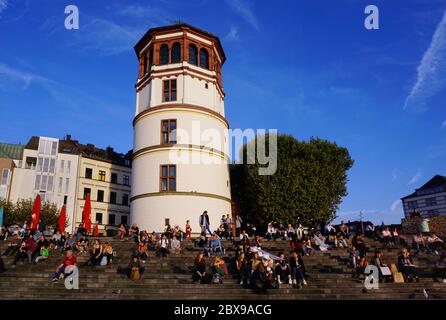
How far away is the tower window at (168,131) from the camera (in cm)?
3344

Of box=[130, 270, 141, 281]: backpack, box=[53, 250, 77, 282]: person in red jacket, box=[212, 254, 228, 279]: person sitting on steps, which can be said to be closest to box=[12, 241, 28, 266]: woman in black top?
box=[53, 250, 77, 282]: person in red jacket

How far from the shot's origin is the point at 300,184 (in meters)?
36.2

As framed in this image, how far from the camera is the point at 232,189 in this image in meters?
42.0

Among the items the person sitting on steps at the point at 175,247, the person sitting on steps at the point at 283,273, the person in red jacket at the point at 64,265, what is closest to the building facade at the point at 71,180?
the person sitting on steps at the point at 175,247

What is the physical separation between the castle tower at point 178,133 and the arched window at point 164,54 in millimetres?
102

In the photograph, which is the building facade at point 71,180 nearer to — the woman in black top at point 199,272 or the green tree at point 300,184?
the green tree at point 300,184

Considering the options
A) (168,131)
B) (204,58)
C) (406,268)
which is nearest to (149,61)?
(204,58)

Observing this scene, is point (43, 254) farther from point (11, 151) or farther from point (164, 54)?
point (11, 151)

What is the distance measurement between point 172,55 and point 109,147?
117 feet

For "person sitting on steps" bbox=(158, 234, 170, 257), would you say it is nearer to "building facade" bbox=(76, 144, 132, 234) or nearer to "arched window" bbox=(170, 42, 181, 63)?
"arched window" bbox=(170, 42, 181, 63)

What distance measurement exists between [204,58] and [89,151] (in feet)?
112
